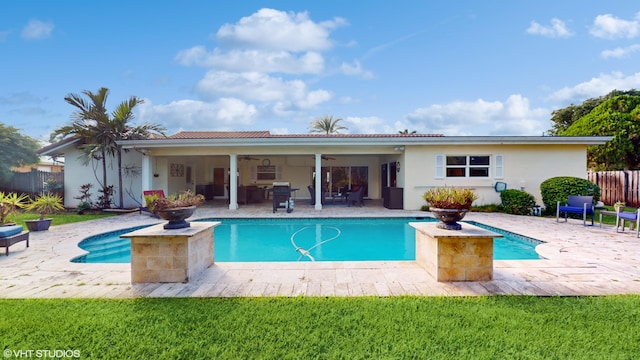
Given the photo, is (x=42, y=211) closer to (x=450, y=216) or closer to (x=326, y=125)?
(x=450, y=216)

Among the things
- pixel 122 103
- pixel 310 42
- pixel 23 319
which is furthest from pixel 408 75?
pixel 23 319

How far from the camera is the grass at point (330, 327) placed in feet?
8.13

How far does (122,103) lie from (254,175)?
325 inches

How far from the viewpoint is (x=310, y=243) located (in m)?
8.09

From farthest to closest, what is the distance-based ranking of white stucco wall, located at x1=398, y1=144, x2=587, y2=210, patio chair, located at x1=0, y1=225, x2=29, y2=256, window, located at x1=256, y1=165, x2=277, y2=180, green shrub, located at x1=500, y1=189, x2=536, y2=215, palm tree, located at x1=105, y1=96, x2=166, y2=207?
1. window, located at x1=256, y1=165, x2=277, y2=180
2. palm tree, located at x1=105, y1=96, x2=166, y2=207
3. white stucco wall, located at x1=398, y1=144, x2=587, y2=210
4. green shrub, located at x1=500, y1=189, x2=536, y2=215
5. patio chair, located at x1=0, y1=225, x2=29, y2=256

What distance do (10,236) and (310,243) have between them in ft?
20.3

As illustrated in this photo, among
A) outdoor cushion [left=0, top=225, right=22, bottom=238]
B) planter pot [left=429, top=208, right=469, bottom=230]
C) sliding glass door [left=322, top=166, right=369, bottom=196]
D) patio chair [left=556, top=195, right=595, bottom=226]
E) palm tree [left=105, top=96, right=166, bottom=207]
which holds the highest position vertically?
palm tree [left=105, top=96, right=166, bottom=207]

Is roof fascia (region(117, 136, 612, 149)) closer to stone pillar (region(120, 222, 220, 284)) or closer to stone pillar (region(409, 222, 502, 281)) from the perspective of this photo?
stone pillar (region(409, 222, 502, 281))

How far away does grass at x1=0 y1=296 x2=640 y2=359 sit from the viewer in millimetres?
2479

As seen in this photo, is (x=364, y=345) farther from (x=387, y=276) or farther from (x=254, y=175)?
(x=254, y=175)

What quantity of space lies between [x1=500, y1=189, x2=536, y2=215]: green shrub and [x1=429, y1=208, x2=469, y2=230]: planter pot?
29.5 feet

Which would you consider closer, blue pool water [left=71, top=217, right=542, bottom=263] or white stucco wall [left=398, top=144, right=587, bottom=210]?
blue pool water [left=71, top=217, right=542, bottom=263]

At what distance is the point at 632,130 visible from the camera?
16375 mm

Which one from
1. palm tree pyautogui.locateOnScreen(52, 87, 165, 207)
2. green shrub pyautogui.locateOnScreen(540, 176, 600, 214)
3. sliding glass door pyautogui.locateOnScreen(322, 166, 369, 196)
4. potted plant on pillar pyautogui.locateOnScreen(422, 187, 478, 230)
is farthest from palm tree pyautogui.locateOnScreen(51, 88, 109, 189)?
green shrub pyautogui.locateOnScreen(540, 176, 600, 214)
